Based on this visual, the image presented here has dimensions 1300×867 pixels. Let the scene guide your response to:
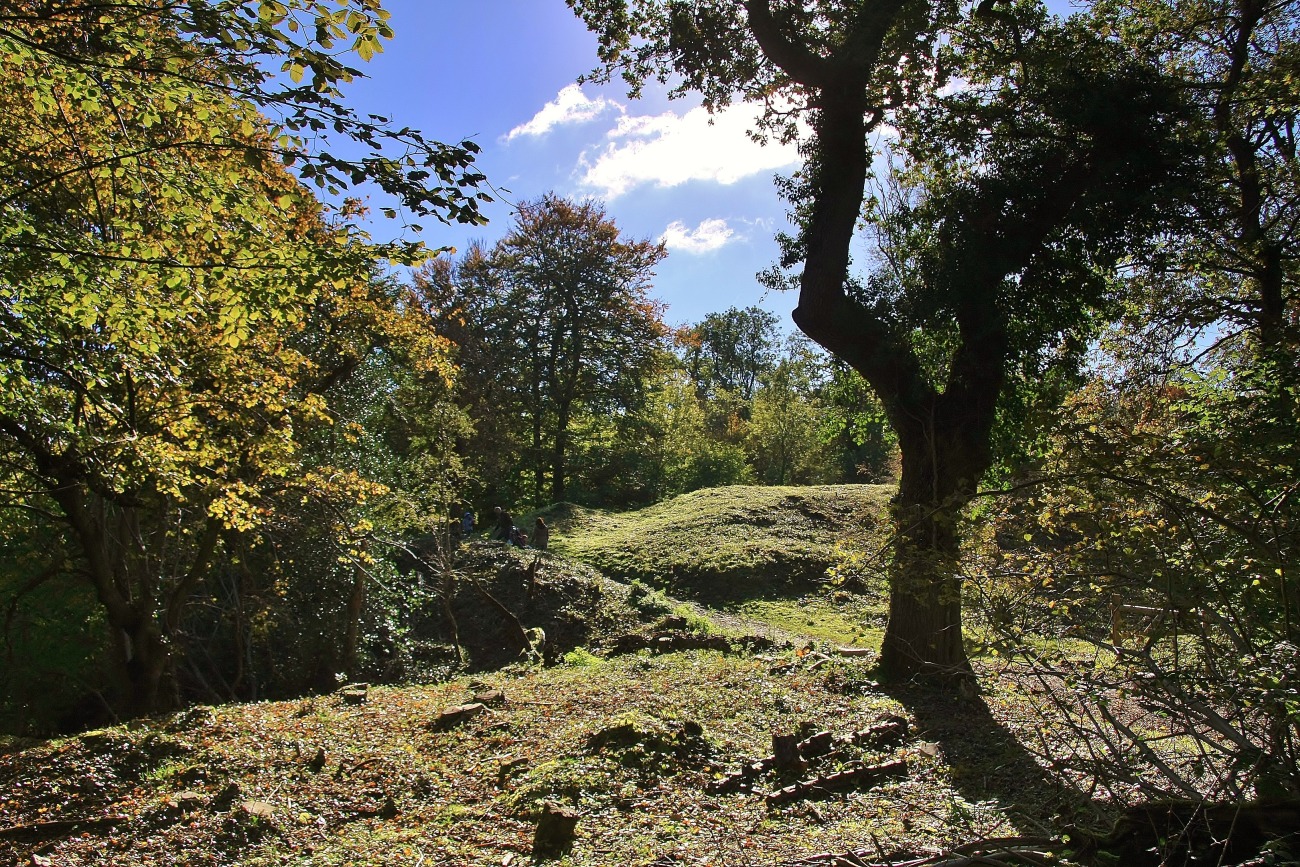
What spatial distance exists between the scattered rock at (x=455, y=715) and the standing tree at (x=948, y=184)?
4.70 meters

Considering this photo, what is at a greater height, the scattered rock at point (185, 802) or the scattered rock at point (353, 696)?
the scattered rock at point (353, 696)

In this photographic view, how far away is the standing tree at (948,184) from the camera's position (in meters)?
8.41

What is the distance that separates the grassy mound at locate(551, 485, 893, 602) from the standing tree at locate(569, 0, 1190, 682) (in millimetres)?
7250

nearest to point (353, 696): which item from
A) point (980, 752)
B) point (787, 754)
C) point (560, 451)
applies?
point (787, 754)

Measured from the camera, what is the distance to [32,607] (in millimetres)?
10867

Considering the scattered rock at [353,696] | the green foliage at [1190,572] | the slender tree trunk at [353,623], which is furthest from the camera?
the slender tree trunk at [353,623]

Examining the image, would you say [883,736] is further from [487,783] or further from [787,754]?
[487,783]

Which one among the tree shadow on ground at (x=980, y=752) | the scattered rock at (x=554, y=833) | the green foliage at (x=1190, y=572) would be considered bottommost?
the scattered rock at (x=554, y=833)

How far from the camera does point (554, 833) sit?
17.6 feet

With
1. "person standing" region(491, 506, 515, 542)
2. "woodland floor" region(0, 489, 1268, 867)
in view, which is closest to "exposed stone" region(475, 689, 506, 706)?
"woodland floor" region(0, 489, 1268, 867)

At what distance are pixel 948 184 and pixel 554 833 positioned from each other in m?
8.89

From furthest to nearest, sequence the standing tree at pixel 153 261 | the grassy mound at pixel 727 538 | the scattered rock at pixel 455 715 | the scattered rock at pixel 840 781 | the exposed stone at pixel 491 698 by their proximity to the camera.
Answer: the grassy mound at pixel 727 538, the exposed stone at pixel 491 698, the scattered rock at pixel 455 715, the scattered rock at pixel 840 781, the standing tree at pixel 153 261

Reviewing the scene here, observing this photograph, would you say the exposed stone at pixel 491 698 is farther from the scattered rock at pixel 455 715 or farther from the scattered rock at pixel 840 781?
the scattered rock at pixel 840 781

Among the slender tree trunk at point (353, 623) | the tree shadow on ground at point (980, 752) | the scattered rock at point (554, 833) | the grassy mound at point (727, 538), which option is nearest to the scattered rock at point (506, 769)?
the scattered rock at point (554, 833)
